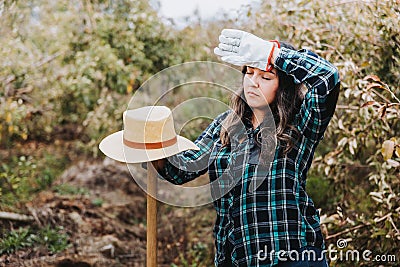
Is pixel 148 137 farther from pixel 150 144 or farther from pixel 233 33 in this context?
pixel 233 33

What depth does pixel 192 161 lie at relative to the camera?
2.09m

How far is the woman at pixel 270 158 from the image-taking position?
1901 mm

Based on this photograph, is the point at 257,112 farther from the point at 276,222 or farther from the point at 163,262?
the point at 163,262

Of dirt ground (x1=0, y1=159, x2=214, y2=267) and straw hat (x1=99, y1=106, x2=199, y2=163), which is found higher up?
straw hat (x1=99, y1=106, x2=199, y2=163)

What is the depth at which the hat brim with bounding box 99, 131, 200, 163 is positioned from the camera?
1.91m

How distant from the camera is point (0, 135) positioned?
480cm

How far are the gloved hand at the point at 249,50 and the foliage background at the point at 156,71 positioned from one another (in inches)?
23.4

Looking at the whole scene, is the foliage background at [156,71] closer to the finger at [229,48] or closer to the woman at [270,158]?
the woman at [270,158]

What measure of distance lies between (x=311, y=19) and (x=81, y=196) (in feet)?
6.74

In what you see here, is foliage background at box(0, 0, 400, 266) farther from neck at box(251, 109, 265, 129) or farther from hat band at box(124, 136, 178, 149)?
hat band at box(124, 136, 178, 149)

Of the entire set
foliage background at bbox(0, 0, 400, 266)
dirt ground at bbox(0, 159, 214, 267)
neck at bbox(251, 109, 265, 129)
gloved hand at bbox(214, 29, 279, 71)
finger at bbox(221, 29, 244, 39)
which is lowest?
dirt ground at bbox(0, 159, 214, 267)

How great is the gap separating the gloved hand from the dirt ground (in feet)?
5.08

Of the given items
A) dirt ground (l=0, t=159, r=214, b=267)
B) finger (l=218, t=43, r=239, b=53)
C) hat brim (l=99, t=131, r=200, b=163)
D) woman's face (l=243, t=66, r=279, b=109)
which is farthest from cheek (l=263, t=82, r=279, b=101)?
dirt ground (l=0, t=159, r=214, b=267)

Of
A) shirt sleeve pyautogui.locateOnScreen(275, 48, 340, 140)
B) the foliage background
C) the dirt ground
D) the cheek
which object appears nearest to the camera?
shirt sleeve pyautogui.locateOnScreen(275, 48, 340, 140)
